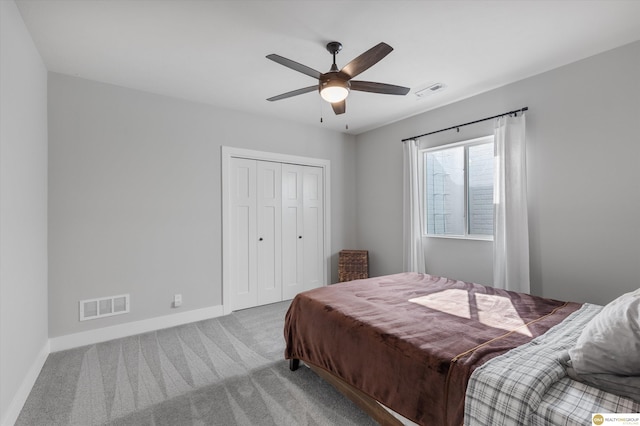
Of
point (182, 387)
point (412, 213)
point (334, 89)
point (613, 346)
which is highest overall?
point (334, 89)

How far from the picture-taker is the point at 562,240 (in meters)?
2.77

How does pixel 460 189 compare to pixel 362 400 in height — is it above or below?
above

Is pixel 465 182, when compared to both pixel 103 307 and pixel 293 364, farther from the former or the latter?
pixel 103 307

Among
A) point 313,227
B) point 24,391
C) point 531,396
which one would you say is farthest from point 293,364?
point 313,227

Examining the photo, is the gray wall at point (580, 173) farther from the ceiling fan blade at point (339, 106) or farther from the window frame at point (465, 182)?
the ceiling fan blade at point (339, 106)

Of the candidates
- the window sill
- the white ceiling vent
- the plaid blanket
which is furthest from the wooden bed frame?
the white ceiling vent

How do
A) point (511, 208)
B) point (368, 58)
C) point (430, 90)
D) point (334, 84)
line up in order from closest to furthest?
point (368, 58) < point (334, 84) < point (511, 208) < point (430, 90)

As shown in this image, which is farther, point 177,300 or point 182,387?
point 177,300

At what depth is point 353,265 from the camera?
4.63 m

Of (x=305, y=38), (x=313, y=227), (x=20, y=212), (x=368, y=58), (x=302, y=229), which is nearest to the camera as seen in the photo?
(x=368, y=58)

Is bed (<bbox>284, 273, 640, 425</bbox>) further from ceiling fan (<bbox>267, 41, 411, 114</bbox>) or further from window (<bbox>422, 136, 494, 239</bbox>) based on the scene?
ceiling fan (<bbox>267, 41, 411, 114</bbox>)

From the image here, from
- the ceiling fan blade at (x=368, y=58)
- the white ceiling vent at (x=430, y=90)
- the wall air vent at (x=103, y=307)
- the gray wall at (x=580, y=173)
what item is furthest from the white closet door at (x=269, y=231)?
the gray wall at (x=580, y=173)

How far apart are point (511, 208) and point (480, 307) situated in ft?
4.53

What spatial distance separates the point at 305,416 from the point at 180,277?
7.52 ft
